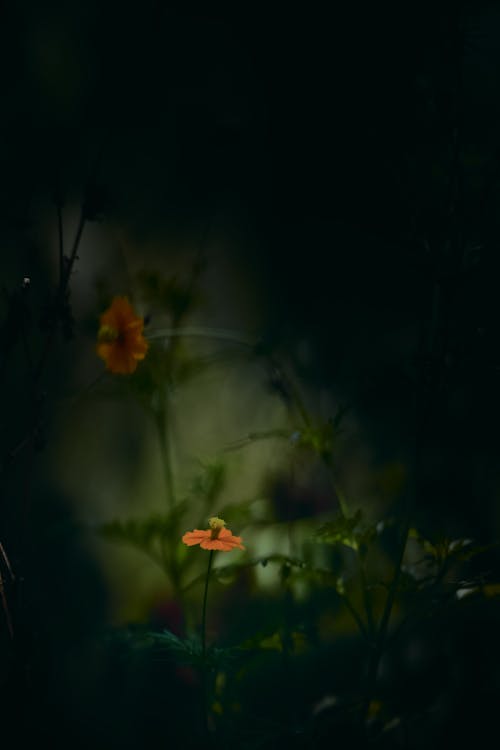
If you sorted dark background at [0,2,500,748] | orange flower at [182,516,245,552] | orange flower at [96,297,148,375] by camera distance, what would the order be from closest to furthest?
orange flower at [182,516,245,552] → orange flower at [96,297,148,375] → dark background at [0,2,500,748]

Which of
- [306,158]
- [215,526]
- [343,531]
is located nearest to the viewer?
[215,526]

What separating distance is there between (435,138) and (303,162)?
0.50 metres

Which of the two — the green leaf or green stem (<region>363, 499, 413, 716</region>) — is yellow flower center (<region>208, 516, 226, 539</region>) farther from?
green stem (<region>363, 499, 413, 716</region>)

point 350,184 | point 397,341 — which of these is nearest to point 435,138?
point 350,184

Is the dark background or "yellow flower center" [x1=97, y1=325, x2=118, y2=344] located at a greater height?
the dark background

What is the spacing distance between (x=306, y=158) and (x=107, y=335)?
0.74 metres

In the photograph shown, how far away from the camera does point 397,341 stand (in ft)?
5.15

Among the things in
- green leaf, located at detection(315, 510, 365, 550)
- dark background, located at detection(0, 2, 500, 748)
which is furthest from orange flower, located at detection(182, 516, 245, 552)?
dark background, located at detection(0, 2, 500, 748)

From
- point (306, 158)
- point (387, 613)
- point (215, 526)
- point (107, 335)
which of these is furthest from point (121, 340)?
point (306, 158)

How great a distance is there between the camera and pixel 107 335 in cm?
82

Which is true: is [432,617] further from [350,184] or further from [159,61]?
[159,61]

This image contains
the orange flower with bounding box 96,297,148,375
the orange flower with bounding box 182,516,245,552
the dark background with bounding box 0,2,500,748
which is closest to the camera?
the orange flower with bounding box 182,516,245,552

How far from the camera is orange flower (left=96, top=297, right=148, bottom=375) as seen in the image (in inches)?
32.5

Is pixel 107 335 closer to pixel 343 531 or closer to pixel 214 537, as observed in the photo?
pixel 214 537
